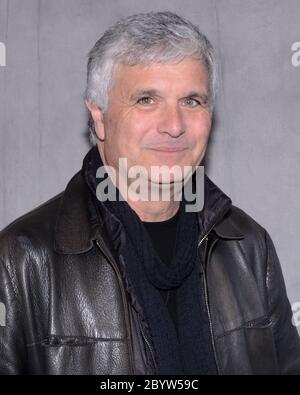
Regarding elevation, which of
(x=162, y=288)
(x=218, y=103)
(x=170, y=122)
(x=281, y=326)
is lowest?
(x=281, y=326)

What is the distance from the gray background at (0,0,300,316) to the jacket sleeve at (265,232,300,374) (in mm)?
358

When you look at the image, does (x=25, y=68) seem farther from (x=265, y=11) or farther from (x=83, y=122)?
(x=265, y=11)

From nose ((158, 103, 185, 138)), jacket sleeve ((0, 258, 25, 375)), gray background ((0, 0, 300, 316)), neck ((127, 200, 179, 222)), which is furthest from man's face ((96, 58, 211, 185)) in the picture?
gray background ((0, 0, 300, 316))

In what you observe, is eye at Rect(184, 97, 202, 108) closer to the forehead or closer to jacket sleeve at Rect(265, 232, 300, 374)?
the forehead

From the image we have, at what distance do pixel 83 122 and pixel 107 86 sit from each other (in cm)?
47

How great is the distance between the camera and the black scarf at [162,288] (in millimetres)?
1436

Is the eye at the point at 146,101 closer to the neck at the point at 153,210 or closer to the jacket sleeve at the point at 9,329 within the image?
the neck at the point at 153,210

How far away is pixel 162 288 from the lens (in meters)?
1.49

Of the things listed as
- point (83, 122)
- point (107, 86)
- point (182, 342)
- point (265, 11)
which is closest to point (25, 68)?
point (83, 122)

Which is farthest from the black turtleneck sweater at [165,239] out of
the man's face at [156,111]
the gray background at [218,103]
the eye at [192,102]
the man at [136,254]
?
the gray background at [218,103]

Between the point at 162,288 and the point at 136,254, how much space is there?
9cm

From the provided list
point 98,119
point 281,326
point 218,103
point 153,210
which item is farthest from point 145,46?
point 281,326

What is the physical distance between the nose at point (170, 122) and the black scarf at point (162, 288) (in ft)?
0.61

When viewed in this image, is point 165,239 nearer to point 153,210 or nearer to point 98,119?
point 153,210
